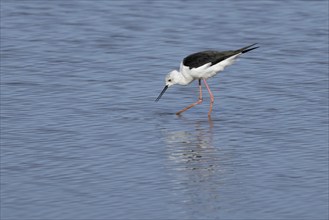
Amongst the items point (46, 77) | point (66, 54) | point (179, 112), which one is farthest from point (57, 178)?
point (66, 54)

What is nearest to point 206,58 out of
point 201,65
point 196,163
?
point 201,65

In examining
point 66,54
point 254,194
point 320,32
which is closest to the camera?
point 254,194

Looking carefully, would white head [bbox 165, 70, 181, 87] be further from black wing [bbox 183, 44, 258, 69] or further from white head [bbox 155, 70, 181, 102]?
black wing [bbox 183, 44, 258, 69]

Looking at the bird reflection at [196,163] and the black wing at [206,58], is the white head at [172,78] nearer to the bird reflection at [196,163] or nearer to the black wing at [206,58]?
the black wing at [206,58]

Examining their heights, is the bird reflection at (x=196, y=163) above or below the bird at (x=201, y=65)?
below

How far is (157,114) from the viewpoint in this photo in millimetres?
12797

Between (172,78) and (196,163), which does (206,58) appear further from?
(196,163)

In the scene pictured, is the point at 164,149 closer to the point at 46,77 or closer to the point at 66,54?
the point at 46,77

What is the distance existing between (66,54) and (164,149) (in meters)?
4.91

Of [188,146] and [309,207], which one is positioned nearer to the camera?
[309,207]

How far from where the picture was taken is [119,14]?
18375 millimetres

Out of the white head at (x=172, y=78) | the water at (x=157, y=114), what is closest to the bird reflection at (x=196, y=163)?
the water at (x=157, y=114)

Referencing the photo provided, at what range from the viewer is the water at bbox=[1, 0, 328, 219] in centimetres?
927

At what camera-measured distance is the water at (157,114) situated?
927cm
